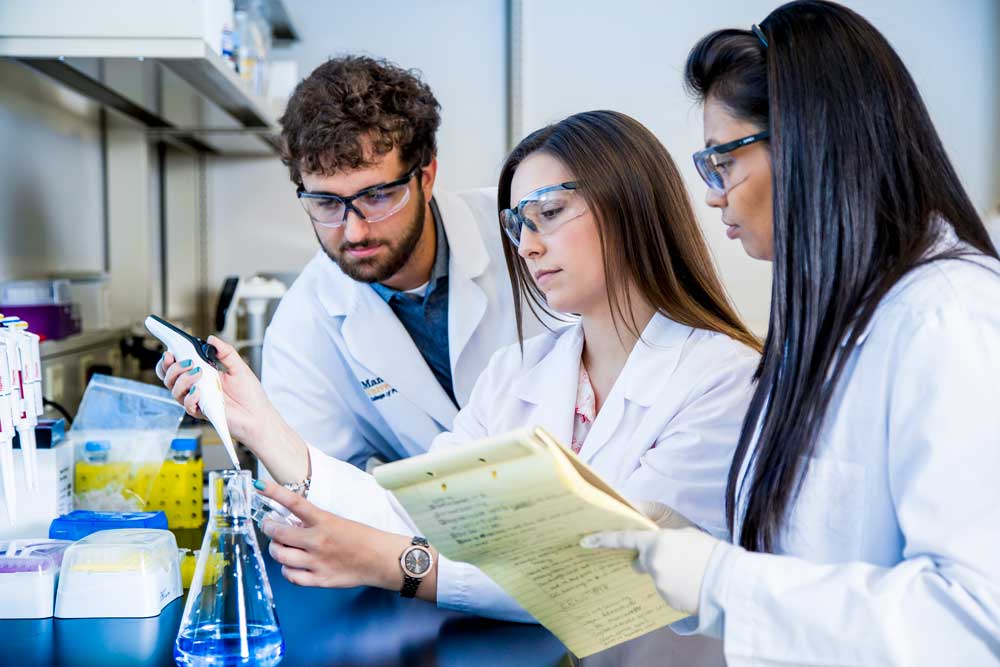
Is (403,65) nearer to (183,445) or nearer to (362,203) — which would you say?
(362,203)

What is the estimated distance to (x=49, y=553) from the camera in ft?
3.94

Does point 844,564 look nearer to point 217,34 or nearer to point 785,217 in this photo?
point 785,217

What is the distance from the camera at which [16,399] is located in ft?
4.19

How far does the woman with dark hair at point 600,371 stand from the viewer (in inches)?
52.1

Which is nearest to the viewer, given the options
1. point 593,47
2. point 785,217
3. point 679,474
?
point 785,217

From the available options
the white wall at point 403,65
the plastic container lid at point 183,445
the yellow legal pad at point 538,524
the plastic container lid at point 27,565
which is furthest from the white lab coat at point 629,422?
the white wall at point 403,65

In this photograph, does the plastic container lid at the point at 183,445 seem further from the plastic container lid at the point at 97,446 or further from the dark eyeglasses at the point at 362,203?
the dark eyeglasses at the point at 362,203

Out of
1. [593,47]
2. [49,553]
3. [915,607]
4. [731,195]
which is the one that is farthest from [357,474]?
[593,47]

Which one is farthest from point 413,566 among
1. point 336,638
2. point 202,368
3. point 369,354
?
point 369,354

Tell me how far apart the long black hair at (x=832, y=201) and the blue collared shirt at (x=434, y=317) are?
1.20m

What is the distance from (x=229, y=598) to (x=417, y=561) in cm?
31

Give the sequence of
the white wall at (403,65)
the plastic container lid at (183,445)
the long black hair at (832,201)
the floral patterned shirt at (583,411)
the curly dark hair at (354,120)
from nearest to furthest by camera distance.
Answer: the long black hair at (832,201) → the floral patterned shirt at (583,411) → the plastic container lid at (183,445) → the curly dark hair at (354,120) → the white wall at (403,65)

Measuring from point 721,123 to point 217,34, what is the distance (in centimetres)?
127

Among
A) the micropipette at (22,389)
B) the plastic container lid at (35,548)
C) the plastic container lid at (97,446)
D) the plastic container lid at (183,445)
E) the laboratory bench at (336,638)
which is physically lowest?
the laboratory bench at (336,638)
